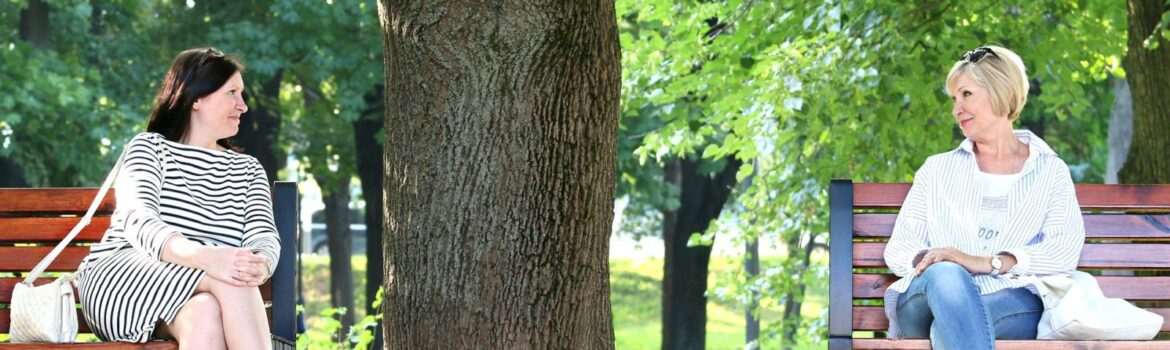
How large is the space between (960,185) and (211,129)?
2.24m

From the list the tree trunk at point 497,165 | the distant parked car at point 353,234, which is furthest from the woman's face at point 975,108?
the distant parked car at point 353,234

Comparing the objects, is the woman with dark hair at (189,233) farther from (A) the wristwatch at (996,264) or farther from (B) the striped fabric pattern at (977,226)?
(A) the wristwatch at (996,264)

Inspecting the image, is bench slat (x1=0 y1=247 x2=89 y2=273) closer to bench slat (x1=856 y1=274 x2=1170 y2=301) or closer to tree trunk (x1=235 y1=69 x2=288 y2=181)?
bench slat (x1=856 y1=274 x2=1170 y2=301)

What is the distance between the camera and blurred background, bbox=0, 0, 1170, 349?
8211 millimetres

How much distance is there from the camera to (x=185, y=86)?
443 cm

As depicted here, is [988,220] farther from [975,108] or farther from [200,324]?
[200,324]

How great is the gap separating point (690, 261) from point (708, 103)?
6.78 metres

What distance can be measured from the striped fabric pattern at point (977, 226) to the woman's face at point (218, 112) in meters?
2.00

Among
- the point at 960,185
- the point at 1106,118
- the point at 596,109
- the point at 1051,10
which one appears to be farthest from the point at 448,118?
the point at 1106,118

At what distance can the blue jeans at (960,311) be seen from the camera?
407 cm

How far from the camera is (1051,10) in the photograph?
30.7 feet

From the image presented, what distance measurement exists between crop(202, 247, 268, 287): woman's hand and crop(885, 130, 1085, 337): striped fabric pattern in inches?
72.7

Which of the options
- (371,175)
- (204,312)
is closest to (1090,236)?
(204,312)

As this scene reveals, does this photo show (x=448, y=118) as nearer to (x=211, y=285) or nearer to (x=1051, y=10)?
(x=211, y=285)
